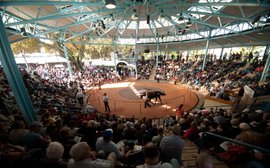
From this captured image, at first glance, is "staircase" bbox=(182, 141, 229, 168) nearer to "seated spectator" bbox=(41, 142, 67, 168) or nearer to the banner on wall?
"seated spectator" bbox=(41, 142, 67, 168)

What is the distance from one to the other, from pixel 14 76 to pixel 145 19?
52.3ft

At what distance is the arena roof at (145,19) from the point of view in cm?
879

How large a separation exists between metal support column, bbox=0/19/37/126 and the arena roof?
151 centimetres

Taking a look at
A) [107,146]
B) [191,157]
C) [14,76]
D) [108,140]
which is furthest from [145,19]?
[107,146]

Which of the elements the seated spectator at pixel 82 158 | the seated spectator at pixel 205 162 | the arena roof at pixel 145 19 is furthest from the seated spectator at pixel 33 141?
the arena roof at pixel 145 19

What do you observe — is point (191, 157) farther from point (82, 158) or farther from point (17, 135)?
point (17, 135)

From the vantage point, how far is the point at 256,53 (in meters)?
18.9

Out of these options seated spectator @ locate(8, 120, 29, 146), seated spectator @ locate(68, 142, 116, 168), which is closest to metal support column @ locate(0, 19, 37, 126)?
seated spectator @ locate(8, 120, 29, 146)

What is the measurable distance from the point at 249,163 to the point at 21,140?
→ 5.78m

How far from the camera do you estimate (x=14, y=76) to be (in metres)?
5.45

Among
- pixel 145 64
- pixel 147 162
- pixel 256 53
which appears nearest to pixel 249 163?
pixel 147 162

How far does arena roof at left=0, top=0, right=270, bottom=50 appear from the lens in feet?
28.8

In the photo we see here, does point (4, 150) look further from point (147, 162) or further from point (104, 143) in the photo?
point (147, 162)

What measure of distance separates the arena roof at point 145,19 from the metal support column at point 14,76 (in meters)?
1.51
